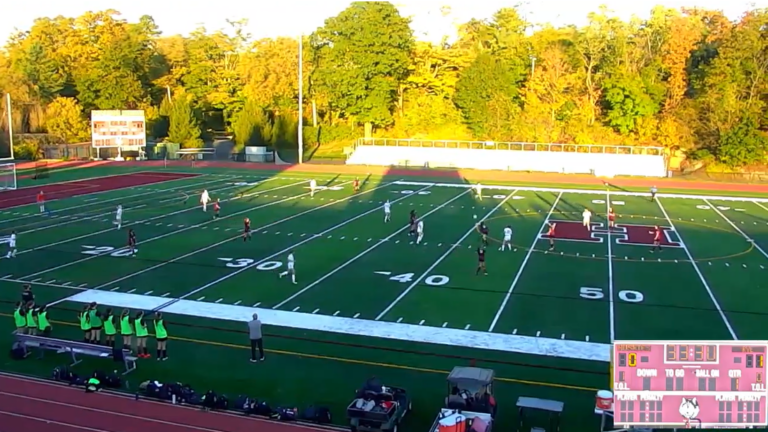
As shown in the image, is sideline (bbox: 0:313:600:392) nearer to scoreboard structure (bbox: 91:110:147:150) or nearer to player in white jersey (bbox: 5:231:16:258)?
player in white jersey (bbox: 5:231:16:258)

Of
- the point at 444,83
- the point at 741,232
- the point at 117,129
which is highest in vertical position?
the point at 444,83

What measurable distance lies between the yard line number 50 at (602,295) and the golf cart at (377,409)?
1025cm

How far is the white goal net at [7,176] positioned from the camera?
4638 cm

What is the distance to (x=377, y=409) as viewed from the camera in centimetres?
1169

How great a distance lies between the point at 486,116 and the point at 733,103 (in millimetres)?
24881

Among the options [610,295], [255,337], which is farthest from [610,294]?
[255,337]

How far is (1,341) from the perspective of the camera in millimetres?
16938

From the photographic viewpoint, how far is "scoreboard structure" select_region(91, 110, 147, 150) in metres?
63.4

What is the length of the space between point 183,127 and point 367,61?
21.6m

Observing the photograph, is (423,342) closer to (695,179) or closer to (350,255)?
(350,255)

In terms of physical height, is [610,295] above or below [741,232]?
below

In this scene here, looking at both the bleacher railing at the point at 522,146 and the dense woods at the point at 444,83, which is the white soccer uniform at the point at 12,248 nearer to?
the bleacher railing at the point at 522,146

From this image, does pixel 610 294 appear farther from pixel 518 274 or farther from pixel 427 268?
pixel 427 268
